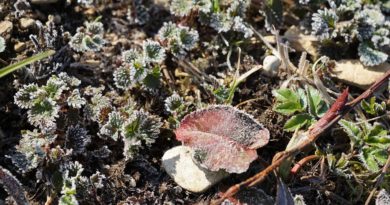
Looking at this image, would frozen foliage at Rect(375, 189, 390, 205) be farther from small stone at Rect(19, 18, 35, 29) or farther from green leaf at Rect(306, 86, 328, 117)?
small stone at Rect(19, 18, 35, 29)

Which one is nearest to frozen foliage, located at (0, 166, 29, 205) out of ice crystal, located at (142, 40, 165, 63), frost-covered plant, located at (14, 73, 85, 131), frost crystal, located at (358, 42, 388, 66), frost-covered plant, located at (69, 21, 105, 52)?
frost-covered plant, located at (14, 73, 85, 131)

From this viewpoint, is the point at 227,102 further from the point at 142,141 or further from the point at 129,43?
the point at 129,43

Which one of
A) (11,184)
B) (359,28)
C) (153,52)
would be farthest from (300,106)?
(11,184)

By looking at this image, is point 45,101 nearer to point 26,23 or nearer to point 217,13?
point 26,23

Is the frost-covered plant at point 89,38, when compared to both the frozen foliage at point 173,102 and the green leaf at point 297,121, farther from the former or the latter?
the green leaf at point 297,121

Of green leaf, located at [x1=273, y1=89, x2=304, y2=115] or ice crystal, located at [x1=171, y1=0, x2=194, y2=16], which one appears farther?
ice crystal, located at [x1=171, y1=0, x2=194, y2=16]

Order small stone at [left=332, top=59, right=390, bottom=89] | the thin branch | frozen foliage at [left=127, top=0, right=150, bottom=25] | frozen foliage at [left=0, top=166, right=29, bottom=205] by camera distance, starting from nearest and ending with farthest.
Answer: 1. frozen foliage at [left=0, top=166, right=29, bottom=205]
2. the thin branch
3. small stone at [left=332, top=59, right=390, bottom=89]
4. frozen foliage at [left=127, top=0, right=150, bottom=25]
